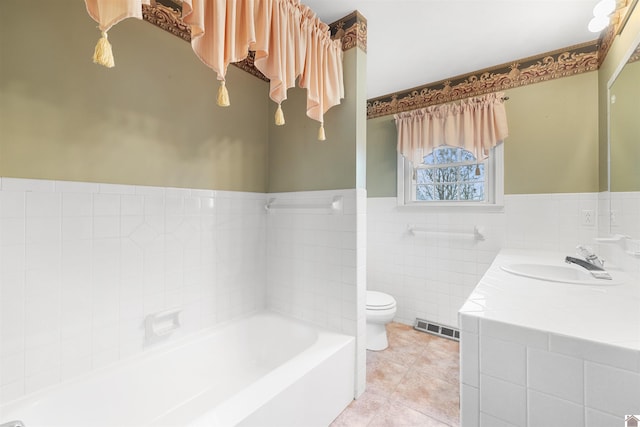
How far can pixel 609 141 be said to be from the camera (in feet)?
5.44

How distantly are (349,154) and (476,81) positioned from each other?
1.59 m

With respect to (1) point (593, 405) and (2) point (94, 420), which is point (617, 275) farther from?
(2) point (94, 420)

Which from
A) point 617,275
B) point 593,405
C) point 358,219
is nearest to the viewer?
point 593,405

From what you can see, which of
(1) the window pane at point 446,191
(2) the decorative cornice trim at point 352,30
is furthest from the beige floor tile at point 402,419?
(2) the decorative cornice trim at point 352,30

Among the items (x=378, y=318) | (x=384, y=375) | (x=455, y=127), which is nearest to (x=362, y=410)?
(x=384, y=375)

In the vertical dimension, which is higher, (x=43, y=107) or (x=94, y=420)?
(x=43, y=107)

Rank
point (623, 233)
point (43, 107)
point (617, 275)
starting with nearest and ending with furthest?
1. point (43, 107)
2. point (617, 275)
3. point (623, 233)

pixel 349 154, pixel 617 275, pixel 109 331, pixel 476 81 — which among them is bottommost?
pixel 109 331

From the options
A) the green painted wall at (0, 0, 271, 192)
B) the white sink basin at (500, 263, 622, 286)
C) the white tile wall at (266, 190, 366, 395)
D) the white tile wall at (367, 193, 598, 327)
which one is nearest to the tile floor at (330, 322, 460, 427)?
the white tile wall at (266, 190, 366, 395)

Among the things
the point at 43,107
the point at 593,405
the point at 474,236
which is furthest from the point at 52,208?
the point at 474,236

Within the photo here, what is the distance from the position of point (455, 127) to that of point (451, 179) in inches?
19.0

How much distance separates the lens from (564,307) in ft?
2.75

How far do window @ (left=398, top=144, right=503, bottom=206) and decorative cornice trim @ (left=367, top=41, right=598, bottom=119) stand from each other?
49cm

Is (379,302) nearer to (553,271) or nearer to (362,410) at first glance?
(362,410)
